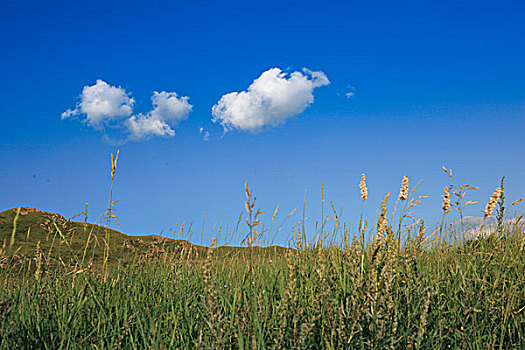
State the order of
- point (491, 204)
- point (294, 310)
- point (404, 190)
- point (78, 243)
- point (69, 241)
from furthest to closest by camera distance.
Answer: point (78, 243)
point (69, 241)
point (491, 204)
point (404, 190)
point (294, 310)

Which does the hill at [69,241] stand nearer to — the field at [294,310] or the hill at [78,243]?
the hill at [78,243]

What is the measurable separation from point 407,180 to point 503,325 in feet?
4.94

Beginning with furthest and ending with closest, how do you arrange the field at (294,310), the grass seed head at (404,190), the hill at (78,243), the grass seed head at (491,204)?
the hill at (78,243) → the grass seed head at (491,204) → the grass seed head at (404,190) → the field at (294,310)

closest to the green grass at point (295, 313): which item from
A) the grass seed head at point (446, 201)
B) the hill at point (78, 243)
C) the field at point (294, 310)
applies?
the field at point (294, 310)

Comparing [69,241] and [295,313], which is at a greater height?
[69,241]

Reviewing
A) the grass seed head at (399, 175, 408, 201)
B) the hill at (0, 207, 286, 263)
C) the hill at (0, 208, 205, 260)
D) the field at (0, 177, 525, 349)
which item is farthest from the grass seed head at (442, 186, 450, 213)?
the hill at (0, 208, 205, 260)

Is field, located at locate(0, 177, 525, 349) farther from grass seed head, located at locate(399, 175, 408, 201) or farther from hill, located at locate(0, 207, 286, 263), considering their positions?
hill, located at locate(0, 207, 286, 263)

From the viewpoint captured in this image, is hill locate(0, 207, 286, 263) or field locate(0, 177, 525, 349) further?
hill locate(0, 207, 286, 263)

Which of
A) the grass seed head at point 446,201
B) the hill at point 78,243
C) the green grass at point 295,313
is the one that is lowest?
the green grass at point 295,313

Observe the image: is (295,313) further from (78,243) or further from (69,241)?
(78,243)

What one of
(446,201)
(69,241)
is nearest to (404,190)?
(446,201)

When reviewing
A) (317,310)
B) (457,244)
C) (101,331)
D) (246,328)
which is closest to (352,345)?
(317,310)

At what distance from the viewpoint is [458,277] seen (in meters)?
3.30

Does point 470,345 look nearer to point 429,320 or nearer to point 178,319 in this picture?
point 429,320
